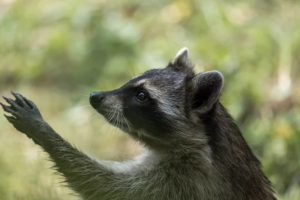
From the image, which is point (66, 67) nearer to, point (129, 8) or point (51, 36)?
point (51, 36)

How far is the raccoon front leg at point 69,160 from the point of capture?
15.7 feet

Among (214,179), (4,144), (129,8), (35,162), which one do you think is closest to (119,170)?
(214,179)

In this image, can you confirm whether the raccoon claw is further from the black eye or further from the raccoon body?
the black eye

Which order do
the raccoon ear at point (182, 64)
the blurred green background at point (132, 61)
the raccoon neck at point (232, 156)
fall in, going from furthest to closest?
the blurred green background at point (132, 61)
the raccoon ear at point (182, 64)
the raccoon neck at point (232, 156)

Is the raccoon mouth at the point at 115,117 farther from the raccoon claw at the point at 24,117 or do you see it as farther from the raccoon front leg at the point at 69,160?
the raccoon claw at the point at 24,117

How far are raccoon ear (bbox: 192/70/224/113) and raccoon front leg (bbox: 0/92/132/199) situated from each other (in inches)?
36.9

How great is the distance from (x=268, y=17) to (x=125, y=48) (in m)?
2.47

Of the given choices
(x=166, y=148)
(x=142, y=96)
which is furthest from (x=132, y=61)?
(x=166, y=148)

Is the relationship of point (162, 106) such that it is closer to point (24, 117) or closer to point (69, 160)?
point (69, 160)

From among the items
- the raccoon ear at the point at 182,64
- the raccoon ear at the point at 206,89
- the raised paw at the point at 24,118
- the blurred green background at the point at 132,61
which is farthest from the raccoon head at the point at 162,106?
the blurred green background at the point at 132,61

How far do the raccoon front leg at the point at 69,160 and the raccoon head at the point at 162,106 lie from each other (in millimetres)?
430

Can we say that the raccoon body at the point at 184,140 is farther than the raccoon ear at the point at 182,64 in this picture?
No

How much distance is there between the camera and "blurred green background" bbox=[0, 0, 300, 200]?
285 inches

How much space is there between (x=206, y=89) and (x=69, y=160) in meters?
1.33
